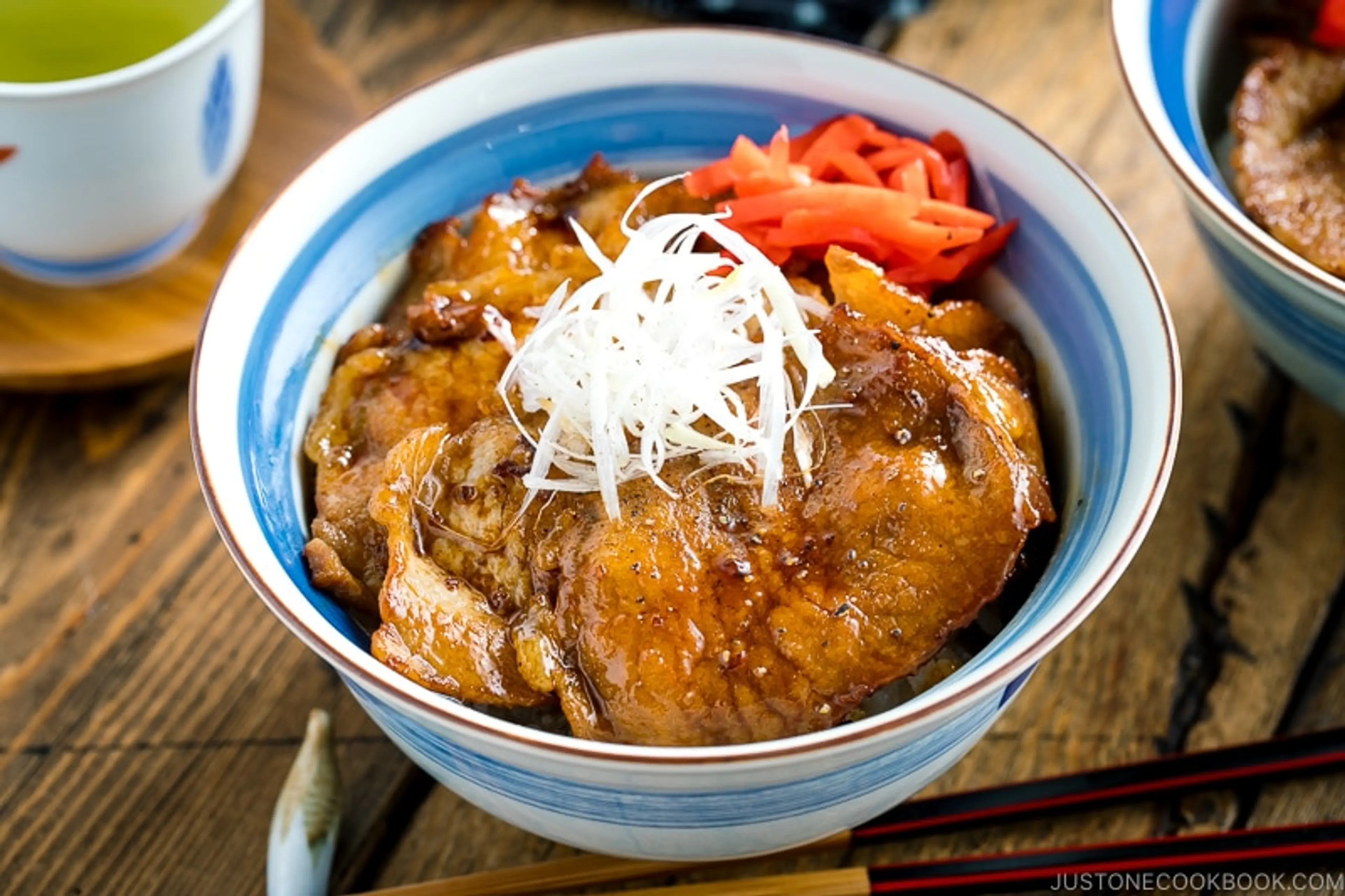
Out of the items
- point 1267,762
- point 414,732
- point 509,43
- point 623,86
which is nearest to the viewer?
point 414,732

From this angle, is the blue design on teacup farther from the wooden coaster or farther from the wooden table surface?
the wooden table surface

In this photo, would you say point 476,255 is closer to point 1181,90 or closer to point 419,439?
point 419,439

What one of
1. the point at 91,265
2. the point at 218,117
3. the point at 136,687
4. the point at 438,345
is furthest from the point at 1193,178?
the point at 91,265

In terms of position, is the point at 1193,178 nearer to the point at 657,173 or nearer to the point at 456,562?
the point at 657,173

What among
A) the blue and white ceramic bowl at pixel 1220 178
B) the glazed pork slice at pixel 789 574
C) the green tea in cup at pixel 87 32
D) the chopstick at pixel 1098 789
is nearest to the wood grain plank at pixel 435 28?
the green tea in cup at pixel 87 32

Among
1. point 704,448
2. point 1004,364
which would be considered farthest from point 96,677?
point 1004,364

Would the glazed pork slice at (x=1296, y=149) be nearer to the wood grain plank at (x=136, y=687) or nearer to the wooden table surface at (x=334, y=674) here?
the wooden table surface at (x=334, y=674)
